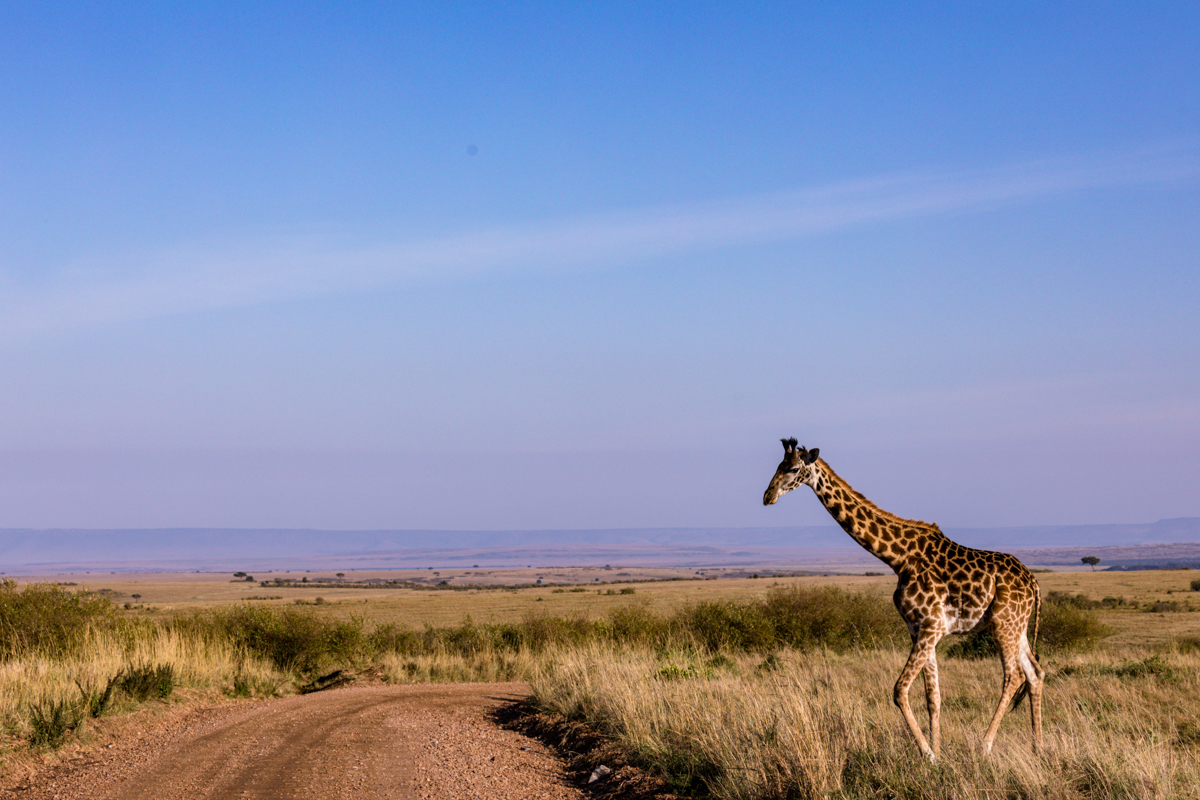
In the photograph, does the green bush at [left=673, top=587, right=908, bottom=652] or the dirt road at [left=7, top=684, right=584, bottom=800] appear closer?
the dirt road at [left=7, top=684, right=584, bottom=800]

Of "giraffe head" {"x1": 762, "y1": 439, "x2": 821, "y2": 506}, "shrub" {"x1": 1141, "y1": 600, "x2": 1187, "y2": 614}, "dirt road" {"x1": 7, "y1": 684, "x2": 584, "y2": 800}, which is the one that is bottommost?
"shrub" {"x1": 1141, "y1": 600, "x2": 1187, "y2": 614}

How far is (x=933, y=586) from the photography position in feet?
31.3

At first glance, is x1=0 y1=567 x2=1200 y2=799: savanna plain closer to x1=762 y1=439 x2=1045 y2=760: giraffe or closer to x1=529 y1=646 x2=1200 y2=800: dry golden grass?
x1=529 y1=646 x2=1200 y2=800: dry golden grass

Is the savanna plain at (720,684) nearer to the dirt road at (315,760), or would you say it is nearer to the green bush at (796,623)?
the green bush at (796,623)

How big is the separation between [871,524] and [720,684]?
5885mm

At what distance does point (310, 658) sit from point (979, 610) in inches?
825

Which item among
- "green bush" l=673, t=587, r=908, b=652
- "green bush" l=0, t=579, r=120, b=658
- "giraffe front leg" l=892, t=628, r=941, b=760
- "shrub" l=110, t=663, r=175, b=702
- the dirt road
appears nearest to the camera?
"giraffe front leg" l=892, t=628, r=941, b=760

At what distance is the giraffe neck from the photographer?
391 inches

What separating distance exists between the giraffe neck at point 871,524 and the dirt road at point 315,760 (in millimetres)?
4078

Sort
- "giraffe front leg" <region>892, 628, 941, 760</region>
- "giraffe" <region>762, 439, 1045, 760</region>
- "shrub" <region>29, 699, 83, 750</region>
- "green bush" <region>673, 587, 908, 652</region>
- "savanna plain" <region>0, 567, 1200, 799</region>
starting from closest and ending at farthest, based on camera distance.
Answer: "savanna plain" <region>0, 567, 1200, 799</region>, "giraffe front leg" <region>892, 628, 941, 760</region>, "giraffe" <region>762, 439, 1045, 760</region>, "shrub" <region>29, 699, 83, 750</region>, "green bush" <region>673, 587, 908, 652</region>

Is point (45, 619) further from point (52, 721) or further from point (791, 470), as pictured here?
point (791, 470)

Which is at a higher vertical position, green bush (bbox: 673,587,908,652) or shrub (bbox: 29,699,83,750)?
shrub (bbox: 29,699,83,750)

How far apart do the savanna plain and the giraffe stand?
0.63 metres

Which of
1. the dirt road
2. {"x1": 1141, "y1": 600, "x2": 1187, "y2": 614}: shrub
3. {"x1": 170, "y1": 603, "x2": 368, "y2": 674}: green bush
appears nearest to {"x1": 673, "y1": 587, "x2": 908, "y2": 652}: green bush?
{"x1": 170, "y1": 603, "x2": 368, "y2": 674}: green bush
